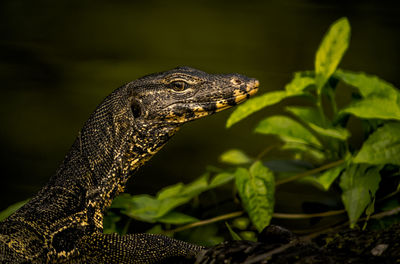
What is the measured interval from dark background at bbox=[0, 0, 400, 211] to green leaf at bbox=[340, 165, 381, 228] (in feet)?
8.16

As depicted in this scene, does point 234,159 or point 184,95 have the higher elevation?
point 184,95

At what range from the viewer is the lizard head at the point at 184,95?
1979mm

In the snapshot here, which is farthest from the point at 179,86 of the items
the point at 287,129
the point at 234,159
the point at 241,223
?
the point at 234,159

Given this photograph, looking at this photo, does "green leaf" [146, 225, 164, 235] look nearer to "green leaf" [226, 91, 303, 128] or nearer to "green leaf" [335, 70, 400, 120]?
"green leaf" [226, 91, 303, 128]

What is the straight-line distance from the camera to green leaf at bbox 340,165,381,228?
208cm

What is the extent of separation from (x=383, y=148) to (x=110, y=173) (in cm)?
111

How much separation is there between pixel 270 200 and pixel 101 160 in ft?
2.43

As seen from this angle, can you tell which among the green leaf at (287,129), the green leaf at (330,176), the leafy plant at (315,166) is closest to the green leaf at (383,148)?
the leafy plant at (315,166)

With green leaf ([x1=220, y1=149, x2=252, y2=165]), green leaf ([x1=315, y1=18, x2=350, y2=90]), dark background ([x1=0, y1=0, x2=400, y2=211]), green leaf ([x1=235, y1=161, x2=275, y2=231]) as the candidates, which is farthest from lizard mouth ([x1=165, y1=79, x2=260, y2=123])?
dark background ([x1=0, y1=0, x2=400, y2=211])

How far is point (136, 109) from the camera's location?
2.02m

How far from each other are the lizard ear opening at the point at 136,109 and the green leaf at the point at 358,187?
93 cm

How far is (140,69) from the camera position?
496cm

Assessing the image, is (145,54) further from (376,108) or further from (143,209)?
(376,108)

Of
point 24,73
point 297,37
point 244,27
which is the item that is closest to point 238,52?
point 244,27
